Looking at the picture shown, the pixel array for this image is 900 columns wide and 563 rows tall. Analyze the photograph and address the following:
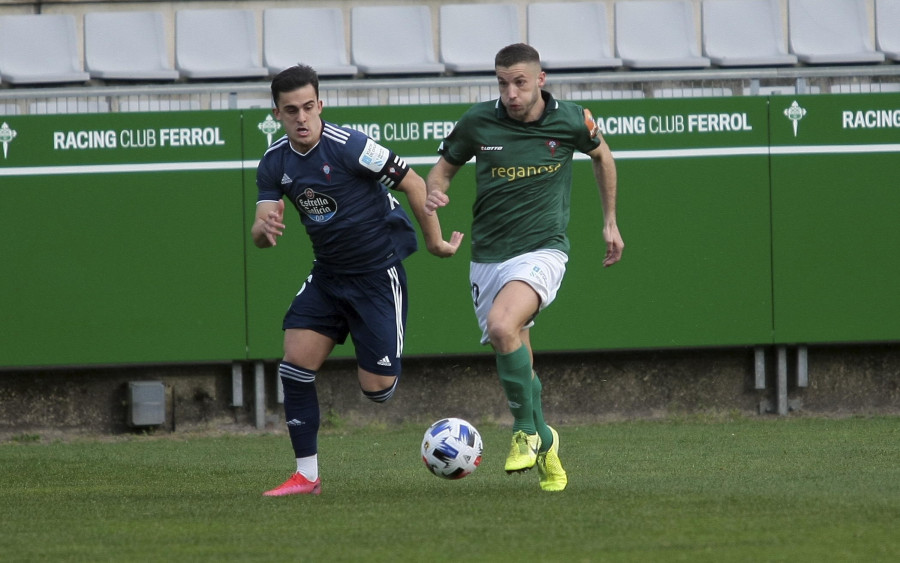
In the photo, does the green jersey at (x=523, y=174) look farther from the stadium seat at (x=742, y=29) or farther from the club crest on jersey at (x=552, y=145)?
the stadium seat at (x=742, y=29)

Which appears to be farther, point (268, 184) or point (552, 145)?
point (552, 145)

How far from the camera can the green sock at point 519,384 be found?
6391 millimetres

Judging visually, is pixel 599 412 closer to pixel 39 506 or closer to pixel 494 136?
pixel 494 136

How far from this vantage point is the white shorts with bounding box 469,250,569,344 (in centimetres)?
651

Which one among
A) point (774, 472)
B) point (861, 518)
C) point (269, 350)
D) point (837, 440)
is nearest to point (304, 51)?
point (269, 350)

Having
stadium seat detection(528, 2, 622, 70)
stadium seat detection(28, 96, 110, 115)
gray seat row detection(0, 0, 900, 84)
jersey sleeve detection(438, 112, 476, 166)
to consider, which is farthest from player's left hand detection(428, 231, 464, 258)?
stadium seat detection(528, 2, 622, 70)

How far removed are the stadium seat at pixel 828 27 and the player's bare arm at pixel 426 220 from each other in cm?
914

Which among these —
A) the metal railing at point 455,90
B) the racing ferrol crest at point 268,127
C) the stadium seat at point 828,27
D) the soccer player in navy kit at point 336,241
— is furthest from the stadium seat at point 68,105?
the stadium seat at point 828,27

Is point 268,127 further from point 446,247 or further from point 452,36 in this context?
point 452,36

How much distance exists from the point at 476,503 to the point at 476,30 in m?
9.43

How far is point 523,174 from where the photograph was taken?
671cm

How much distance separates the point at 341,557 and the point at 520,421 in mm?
2042

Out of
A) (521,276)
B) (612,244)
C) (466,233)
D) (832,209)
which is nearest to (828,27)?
(832,209)

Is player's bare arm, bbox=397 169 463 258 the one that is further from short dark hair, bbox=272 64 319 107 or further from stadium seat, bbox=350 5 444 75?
stadium seat, bbox=350 5 444 75
